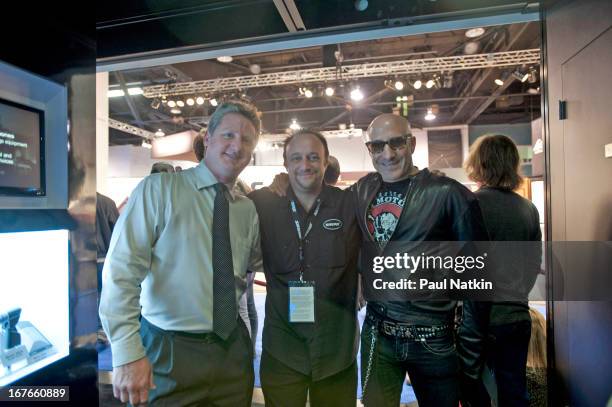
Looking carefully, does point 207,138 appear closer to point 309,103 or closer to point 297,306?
point 297,306

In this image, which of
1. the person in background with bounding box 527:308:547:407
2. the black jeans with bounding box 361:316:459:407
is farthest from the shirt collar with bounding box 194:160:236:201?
the person in background with bounding box 527:308:547:407

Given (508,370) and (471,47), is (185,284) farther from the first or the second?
(471,47)

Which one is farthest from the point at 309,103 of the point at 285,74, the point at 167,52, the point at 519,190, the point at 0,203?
the point at 0,203

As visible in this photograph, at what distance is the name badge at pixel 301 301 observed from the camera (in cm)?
154

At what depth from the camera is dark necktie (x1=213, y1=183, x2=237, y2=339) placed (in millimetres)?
1414

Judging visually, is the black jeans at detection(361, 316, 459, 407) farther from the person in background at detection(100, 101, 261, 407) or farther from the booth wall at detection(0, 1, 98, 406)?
the booth wall at detection(0, 1, 98, 406)

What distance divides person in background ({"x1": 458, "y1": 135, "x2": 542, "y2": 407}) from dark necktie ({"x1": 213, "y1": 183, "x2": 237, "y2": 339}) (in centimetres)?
107

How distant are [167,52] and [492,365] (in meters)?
2.49

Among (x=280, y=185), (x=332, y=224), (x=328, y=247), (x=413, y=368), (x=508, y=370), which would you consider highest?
(x=280, y=185)

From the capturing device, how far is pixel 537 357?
1.88 meters

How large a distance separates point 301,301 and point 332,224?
380 millimetres

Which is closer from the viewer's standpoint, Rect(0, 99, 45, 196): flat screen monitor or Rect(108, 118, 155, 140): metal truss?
Rect(0, 99, 45, 196): flat screen monitor

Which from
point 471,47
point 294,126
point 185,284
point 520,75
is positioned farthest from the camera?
point 471,47

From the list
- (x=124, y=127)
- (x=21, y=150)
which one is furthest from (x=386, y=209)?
(x=124, y=127)
